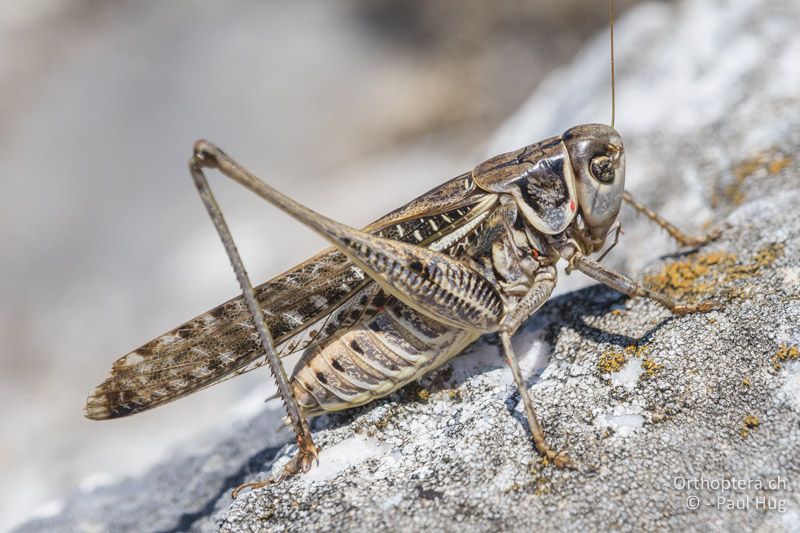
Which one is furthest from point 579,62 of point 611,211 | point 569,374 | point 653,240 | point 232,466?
point 232,466

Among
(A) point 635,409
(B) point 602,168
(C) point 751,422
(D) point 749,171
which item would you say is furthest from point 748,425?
(D) point 749,171

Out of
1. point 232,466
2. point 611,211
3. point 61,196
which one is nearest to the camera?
point 611,211

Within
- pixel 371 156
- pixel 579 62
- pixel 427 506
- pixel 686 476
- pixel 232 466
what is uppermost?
pixel 371 156

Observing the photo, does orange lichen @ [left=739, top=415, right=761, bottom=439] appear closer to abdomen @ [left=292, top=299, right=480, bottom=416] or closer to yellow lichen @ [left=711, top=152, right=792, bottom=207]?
abdomen @ [left=292, top=299, right=480, bottom=416]

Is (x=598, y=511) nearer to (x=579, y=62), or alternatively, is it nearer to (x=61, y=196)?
(x=579, y=62)

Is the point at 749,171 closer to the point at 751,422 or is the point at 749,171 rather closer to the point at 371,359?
the point at 751,422

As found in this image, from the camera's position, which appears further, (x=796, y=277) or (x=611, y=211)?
(x=611, y=211)
